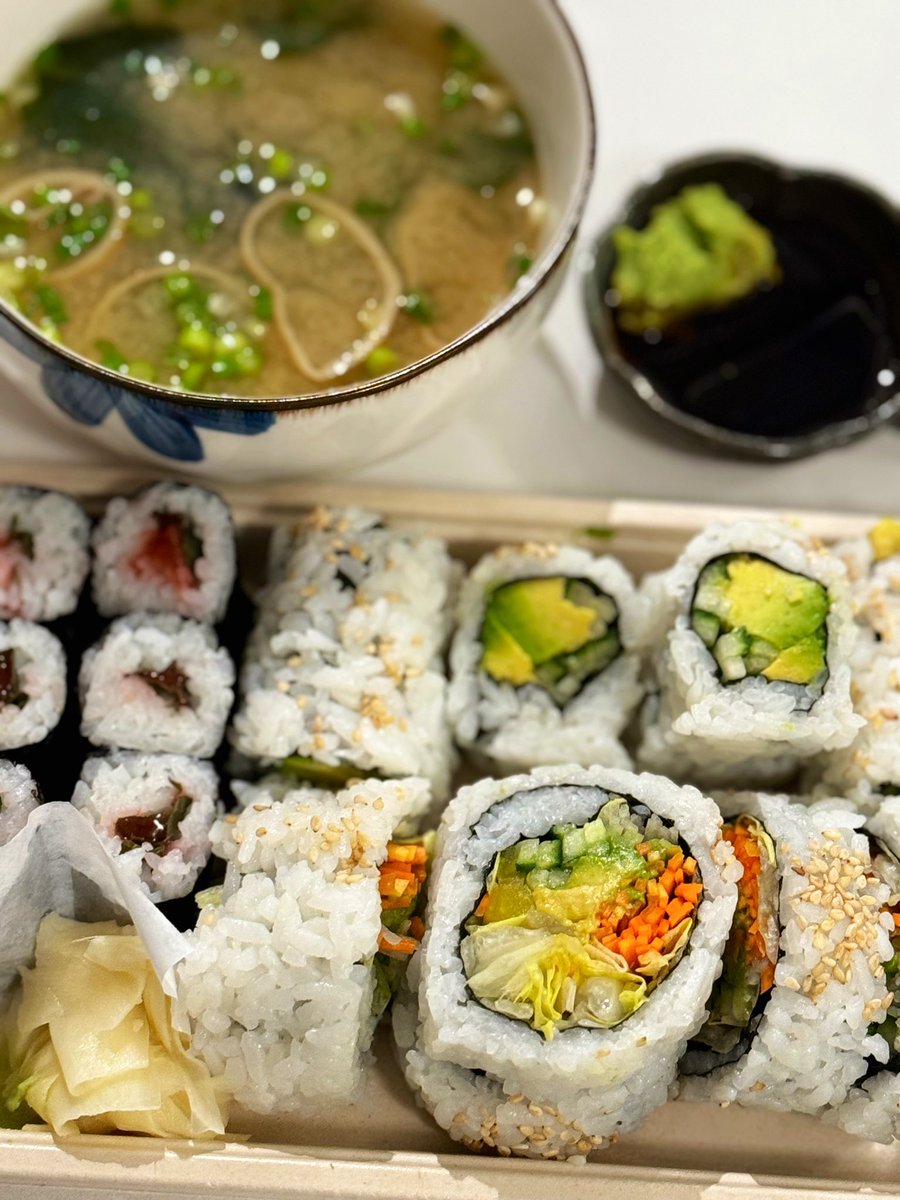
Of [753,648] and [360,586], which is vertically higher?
[753,648]

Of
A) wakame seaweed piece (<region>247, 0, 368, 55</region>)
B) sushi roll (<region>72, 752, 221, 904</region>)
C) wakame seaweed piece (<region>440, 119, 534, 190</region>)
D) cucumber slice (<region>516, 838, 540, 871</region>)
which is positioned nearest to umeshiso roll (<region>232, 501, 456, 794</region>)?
sushi roll (<region>72, 752, 221, 904</region>)

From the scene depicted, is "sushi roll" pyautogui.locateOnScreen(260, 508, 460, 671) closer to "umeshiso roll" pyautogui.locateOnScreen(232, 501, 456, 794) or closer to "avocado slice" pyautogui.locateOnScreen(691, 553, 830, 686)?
"umeshiso roll" pyautogui.locateOnScreen(232, 501, 456, 794)

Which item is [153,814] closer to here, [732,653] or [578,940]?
[578,940]

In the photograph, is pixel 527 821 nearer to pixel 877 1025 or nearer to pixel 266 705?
pixel 266 705

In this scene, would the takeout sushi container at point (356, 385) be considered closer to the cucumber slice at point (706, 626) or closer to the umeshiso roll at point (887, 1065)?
the cucumber slice at point (706, 626)

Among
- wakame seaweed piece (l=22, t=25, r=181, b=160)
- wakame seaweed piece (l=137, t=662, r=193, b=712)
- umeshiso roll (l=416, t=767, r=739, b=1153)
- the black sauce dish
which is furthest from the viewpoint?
the black sauce dish

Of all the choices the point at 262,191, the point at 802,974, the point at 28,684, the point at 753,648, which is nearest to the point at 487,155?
the point at 262,191

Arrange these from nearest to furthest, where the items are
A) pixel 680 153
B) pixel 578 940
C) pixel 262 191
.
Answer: pixel 578 940 → pixel 262 191 → pixel 680 153
